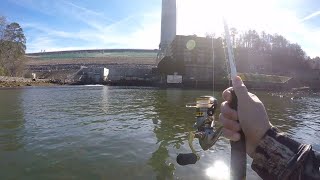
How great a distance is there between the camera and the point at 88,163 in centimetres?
1149

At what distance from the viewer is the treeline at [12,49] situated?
10425 centimetres

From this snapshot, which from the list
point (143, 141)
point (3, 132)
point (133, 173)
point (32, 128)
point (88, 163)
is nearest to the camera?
point (133, 173)

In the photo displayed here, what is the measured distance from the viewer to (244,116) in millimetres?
2334

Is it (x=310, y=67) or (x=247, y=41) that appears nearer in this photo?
(x=310, y=67)

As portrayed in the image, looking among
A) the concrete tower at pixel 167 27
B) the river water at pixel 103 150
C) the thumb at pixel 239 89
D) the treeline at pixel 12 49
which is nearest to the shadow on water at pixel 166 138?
the river water at pixel 103 150

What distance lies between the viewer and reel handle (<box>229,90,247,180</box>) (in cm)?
238

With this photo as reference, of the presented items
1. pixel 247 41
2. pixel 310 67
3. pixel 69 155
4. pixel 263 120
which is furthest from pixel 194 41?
pixel 263 120

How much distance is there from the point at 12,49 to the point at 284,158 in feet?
397

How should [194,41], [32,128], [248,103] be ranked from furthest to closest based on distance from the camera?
[194,41] < [32,128] < [248,103]

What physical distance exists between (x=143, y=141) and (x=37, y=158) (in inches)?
210

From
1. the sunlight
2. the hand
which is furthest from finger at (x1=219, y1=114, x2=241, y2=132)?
the sunlight

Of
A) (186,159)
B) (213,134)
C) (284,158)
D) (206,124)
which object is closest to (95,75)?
(206,124)

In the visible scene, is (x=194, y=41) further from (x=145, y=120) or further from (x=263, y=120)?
(x=263, y=120)

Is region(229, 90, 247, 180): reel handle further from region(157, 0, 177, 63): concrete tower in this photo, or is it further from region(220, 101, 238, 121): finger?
region(157, 0, 177, 63): concrete tower
